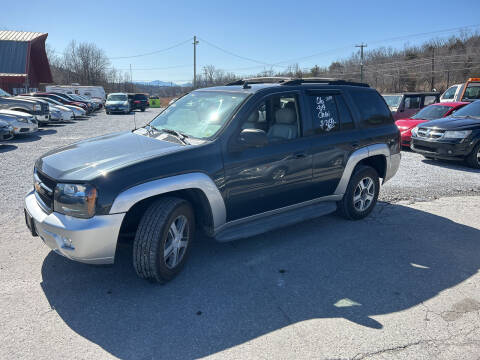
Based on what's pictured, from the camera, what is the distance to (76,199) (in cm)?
310

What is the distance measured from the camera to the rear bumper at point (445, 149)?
29.1ft

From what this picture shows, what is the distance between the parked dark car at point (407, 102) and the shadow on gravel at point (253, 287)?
35.2 ft

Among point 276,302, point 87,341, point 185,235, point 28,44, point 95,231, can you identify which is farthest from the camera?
point 28,44

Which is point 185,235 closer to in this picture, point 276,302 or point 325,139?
point 276,302

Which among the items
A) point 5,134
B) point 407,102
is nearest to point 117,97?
point 5,134

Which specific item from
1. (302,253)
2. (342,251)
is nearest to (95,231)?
(302,253)

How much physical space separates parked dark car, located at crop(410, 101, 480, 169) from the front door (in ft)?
20.0

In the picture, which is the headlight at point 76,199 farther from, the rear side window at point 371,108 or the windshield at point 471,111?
the windshield at point 471,111

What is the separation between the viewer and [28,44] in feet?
131

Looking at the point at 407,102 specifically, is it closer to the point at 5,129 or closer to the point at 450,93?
the point at 450,93

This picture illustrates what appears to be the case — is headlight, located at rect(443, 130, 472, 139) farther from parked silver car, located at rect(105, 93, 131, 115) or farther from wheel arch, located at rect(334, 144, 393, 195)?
parked silver car, located at rect(105, 93, 131, 115)

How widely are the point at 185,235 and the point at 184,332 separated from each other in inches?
41.8

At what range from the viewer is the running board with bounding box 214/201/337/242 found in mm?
3884

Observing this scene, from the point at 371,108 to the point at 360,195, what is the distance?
1.27m
